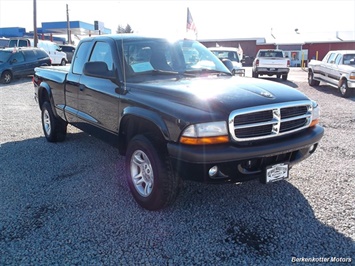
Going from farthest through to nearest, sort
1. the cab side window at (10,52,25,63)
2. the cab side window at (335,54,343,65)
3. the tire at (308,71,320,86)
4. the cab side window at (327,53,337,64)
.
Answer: the cab side window at (10,52,25,63)
the tire at (308,71,320,86)
the cab side window at (327,53,337,64)
the cab side window at (335,54,343,65)

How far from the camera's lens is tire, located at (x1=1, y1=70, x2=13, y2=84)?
16391mm

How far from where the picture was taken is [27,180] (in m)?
4.51

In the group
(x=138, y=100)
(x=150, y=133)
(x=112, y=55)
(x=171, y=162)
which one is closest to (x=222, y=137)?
(x=171, y=162)

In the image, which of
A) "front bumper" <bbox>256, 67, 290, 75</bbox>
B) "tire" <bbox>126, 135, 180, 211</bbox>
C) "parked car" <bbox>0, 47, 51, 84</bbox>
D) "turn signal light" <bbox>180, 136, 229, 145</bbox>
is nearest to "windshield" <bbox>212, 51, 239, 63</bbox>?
"front bumper" <bbox>256, 67, 290, 75</bbox>

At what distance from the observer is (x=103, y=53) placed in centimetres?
452

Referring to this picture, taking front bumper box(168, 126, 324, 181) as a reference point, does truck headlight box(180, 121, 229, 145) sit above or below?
above

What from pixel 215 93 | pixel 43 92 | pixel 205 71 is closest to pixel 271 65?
pixel 43 92

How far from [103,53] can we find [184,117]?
2073 millimetres

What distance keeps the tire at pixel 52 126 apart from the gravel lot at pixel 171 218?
92 cm

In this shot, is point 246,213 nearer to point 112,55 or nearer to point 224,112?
point 224,112

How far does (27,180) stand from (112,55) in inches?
79.3

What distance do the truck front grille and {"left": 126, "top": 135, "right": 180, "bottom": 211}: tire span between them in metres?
0.74

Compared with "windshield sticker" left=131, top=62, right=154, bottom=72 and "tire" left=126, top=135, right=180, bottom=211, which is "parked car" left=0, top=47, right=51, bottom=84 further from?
"tire" left=126, top=135, right=180, bottom=211

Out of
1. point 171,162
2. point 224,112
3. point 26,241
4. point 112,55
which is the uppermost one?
point 112,55
